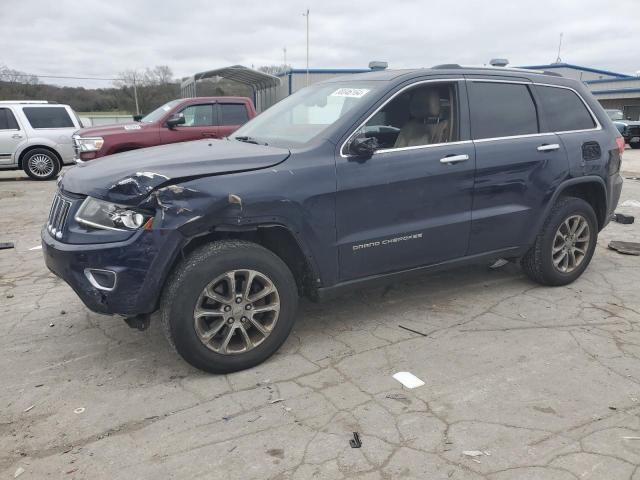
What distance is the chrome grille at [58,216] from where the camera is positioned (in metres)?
3.17

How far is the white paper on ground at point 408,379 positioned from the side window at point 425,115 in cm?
160

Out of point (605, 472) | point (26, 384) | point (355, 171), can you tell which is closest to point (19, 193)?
point (26, 384)

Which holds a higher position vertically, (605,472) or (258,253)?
(258,253)

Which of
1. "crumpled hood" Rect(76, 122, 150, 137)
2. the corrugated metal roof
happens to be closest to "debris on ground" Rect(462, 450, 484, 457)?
"crumpled hood" Rect(76, 122, 150, 137)

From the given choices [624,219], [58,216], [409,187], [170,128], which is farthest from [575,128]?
[170,128]

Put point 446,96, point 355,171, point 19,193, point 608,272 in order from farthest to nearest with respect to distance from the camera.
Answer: point 19,193 < point 608,272 < point 446,96 < point 355,171

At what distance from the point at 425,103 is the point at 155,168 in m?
2.12

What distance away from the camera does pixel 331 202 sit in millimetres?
3387

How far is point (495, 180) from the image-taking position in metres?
4.08

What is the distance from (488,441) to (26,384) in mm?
2665

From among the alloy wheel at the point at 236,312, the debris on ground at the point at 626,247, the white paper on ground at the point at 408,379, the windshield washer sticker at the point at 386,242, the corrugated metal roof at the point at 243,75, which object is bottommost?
the white paper on ground at the point at 408,379

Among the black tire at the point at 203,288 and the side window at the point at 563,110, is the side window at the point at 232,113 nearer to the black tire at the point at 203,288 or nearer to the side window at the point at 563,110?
the side window at the point at 563,110

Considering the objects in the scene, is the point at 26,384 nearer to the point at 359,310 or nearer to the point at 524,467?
the point at 359,310

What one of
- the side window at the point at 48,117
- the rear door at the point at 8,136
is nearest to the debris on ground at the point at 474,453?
the rear door at the point at 8,136
